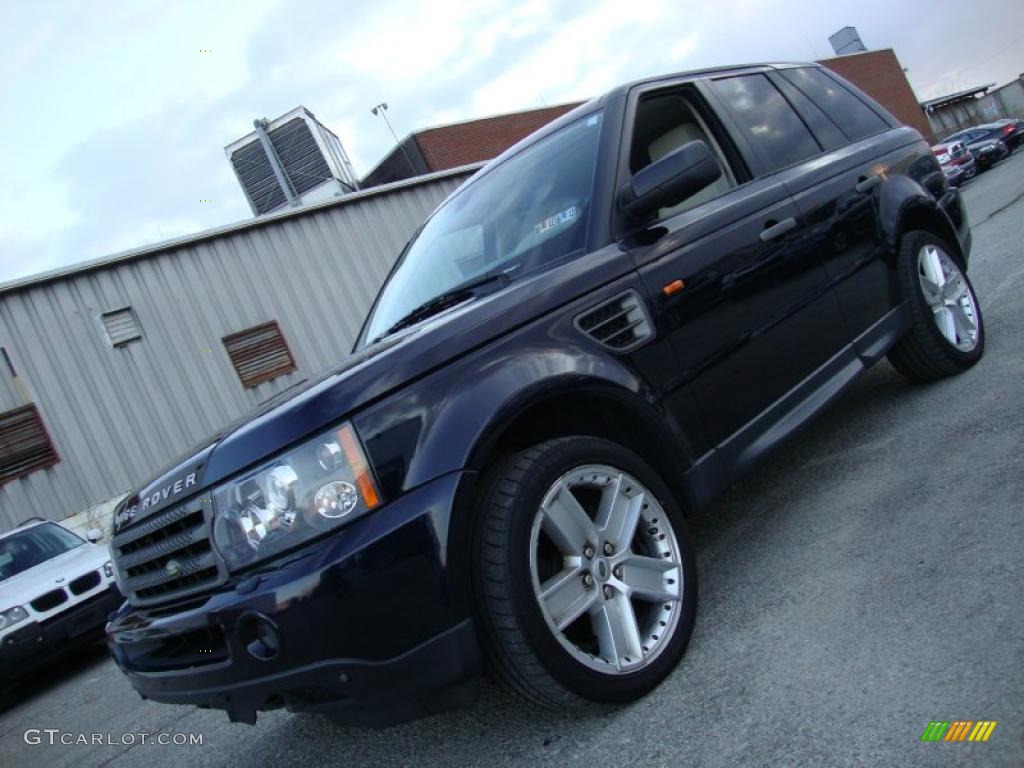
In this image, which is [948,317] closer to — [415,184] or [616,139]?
[616,139]

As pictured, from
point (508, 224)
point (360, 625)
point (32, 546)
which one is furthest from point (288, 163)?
point (360, 625)

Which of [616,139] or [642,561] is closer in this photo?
[642,561]

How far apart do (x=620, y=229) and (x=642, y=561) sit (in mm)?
1133

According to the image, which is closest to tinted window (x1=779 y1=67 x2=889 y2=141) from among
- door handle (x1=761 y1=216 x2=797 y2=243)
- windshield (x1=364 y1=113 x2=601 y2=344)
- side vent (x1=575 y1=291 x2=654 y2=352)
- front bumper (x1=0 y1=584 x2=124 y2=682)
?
door handle (x1=761 y1=216 x2=797 y2=243)

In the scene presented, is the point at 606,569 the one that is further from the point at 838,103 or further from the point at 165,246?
the point at 165,246

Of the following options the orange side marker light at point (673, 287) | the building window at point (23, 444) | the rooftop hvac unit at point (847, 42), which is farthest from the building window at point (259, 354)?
A: the rooftop hvac unit at point (847, 42)

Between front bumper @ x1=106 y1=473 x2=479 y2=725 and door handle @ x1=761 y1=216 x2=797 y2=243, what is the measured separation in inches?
70.7

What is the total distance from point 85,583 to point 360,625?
18.1ft

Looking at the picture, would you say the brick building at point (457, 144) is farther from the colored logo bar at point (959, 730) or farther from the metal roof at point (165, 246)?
the colored logo bar at point (959, 730)

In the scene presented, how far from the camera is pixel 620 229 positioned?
8.93ft

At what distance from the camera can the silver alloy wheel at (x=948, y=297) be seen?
4.00 metres

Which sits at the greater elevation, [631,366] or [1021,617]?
[631,366]

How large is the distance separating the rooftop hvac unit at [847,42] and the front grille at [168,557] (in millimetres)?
51511

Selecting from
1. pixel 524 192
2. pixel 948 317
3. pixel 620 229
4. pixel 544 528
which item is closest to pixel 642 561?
pixel 544 528
